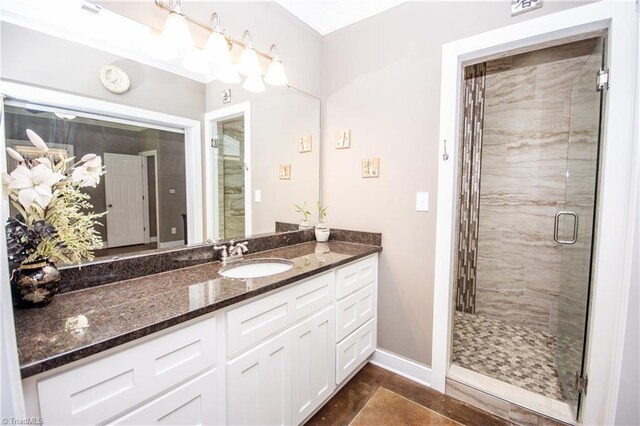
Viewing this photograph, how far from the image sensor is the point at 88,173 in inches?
39.9

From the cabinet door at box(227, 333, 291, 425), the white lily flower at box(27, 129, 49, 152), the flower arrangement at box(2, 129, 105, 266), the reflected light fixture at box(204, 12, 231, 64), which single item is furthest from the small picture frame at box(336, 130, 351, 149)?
the white lily flower at box(27, 129, 49, 152)

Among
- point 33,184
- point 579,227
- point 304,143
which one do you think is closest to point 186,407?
point 33,184

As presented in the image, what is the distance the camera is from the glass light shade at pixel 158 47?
130cm

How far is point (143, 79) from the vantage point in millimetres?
1294

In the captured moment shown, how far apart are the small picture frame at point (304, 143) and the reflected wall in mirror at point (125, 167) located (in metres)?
0.92

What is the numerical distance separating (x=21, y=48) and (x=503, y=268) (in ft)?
11.5

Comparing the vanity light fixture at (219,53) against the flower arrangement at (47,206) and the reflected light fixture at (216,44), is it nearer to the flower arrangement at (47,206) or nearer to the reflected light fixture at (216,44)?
the reflected light fixture at (216,44)

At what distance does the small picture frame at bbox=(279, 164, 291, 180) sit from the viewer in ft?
6.88

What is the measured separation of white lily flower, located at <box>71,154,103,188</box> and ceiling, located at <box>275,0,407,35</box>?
154cm

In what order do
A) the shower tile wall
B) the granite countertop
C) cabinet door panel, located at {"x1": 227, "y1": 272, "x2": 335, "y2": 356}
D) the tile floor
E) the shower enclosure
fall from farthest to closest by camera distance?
the shower tile wall → the shower enclosure → the tile floor → cabinet door panel, located at {"x1": 227, "y1": 272, "x2": 335, "y2": 356} → the granite countertop

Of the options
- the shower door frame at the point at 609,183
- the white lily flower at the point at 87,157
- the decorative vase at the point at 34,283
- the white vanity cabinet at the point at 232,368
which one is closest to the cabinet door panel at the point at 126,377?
the white vanity cabinet at the point at 232,368

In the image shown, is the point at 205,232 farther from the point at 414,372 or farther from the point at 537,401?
the point at 537,401

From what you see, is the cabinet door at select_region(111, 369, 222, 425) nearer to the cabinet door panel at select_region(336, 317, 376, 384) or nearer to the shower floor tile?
the cabinet door panel at select_region(336, 317, 376, 384)

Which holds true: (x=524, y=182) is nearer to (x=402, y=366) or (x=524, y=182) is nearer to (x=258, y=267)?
(x=402, y=366)
